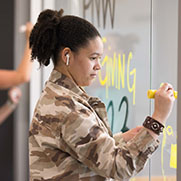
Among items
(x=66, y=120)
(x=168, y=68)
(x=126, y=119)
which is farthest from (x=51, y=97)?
(x=126, y=119)

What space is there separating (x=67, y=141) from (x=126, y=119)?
0.55 meters

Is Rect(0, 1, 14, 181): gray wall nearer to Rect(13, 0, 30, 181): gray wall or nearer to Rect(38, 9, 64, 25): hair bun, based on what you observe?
Rect(13, 0, 30, 181): gray wall

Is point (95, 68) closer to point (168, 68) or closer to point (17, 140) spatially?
point (168, 68)

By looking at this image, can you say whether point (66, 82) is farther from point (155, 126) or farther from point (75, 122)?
point (155, 126)

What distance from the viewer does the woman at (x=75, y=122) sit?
2.76 ft

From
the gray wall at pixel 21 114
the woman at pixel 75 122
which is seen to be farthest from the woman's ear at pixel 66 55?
the gray wall at pixel 21 114

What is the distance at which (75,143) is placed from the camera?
855mm

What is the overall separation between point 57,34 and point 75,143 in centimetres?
31

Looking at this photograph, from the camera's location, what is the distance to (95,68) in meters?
0.97

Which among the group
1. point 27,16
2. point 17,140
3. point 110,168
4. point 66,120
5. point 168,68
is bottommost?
point 17,140

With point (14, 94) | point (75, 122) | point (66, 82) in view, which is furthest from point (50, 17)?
point (14, 94)

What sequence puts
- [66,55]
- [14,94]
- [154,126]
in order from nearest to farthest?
[154,126] < [66,55] < [14,94]

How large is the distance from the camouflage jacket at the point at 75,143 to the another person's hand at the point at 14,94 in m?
1.37

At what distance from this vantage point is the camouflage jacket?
84cm
